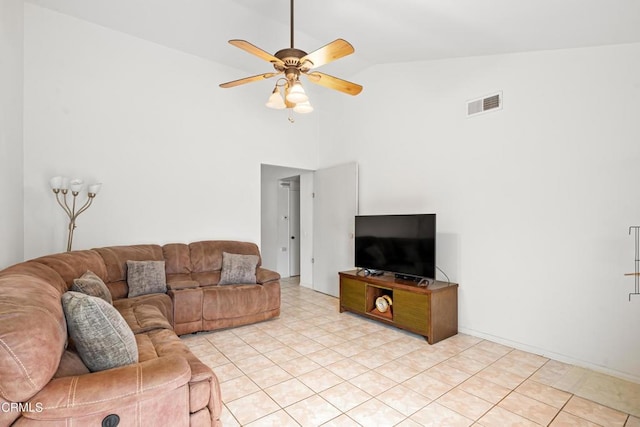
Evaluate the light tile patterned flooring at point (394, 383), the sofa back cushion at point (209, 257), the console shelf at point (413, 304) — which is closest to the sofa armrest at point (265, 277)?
the sofa back cushion at point (209, 257)

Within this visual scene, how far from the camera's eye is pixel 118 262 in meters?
3.42

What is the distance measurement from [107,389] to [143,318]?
1405mm

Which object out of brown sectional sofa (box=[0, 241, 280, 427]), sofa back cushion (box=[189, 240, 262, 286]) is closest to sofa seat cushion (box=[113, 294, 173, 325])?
brown sectional sofa (box=[0, 241, 280, 427])

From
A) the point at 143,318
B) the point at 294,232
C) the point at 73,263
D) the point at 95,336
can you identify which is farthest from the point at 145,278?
the point at 294,232

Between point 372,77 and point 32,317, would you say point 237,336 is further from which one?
point 372,77

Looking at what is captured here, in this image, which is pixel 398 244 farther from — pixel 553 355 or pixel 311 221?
pixel 311 221

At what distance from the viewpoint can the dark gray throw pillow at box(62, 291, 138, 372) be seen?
1542 millimetres

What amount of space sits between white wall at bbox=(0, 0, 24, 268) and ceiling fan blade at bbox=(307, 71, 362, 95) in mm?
2500

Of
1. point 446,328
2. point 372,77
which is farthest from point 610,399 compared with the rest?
point 372,77

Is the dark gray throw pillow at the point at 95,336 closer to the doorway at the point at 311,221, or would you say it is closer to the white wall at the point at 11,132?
the white wall at the point at 11,132

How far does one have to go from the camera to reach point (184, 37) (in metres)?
3.91

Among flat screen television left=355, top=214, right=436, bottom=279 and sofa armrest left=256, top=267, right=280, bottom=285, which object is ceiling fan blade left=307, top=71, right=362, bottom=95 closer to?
flat screen television left=355, top=214, right=436, bottom=279

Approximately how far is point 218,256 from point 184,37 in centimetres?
281

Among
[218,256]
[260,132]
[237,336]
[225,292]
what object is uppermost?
[260,132]
